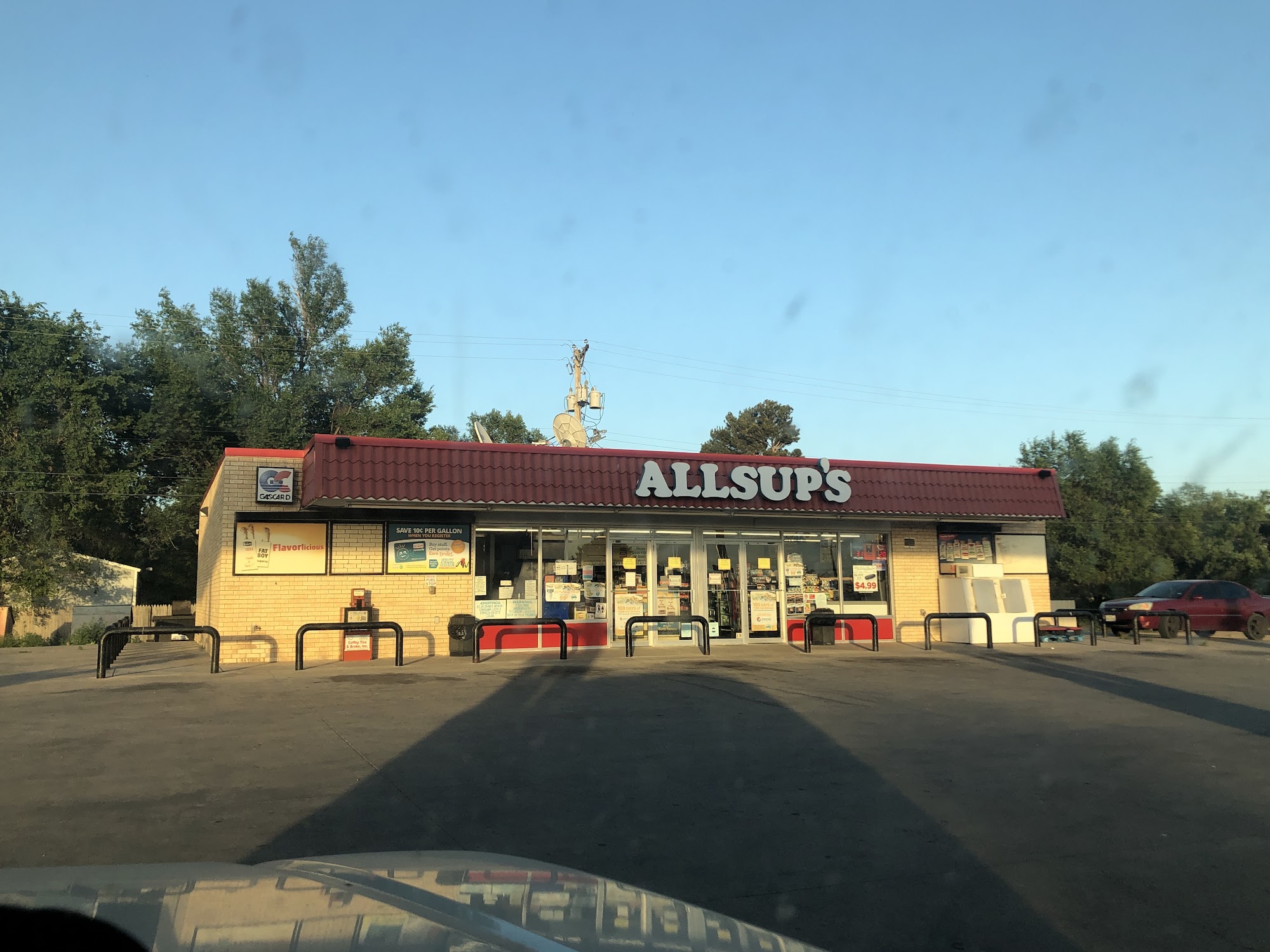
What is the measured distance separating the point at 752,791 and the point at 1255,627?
71.5 feet

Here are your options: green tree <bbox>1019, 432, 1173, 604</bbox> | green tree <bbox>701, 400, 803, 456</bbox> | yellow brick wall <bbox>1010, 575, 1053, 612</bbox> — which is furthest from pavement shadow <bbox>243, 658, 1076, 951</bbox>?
green tree <bbox>701, 400, 803, 456</bbox>

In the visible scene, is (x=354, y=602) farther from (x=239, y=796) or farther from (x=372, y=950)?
(x=372, y=950)

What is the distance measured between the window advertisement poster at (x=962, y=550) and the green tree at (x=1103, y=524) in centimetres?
3079

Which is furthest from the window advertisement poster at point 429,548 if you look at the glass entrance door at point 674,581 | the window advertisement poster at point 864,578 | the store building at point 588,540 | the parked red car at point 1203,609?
the parked red car at point 1203,609

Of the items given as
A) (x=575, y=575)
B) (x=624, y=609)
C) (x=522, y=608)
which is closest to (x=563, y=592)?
(x=575, y=575)

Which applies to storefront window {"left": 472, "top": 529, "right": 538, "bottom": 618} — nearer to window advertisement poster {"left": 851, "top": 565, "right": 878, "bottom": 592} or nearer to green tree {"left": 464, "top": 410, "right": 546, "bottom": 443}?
window advertisement poster {"left": 851, "top": 565, "right": 878, "bottom": 592}

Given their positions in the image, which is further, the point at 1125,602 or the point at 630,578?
the point at 1125,602

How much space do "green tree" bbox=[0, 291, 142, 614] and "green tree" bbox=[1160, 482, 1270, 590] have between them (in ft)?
167

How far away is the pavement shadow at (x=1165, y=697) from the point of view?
9.92 meters

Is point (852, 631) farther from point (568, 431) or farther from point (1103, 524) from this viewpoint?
point (1103, 524)

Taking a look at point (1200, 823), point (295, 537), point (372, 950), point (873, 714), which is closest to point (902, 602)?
point (873, 714)

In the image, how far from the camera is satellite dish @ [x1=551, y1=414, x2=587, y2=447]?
854 inches

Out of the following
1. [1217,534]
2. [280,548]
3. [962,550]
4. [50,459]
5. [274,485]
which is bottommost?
[280,548]

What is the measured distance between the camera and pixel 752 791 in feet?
22.6
